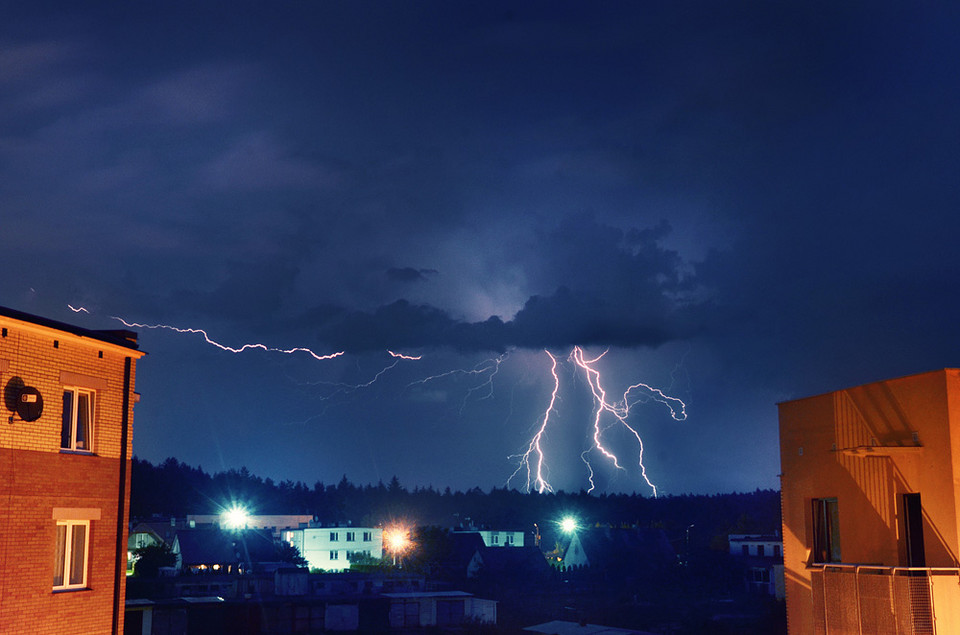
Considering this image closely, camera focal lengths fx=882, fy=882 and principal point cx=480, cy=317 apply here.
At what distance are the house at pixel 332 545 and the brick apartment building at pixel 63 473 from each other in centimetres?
5865

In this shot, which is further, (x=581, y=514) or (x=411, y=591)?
(x=581, y=514)

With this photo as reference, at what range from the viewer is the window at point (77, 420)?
14156 mm

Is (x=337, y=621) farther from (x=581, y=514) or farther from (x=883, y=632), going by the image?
(x=581, y=514)

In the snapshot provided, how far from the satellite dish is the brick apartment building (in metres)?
Result: 0.01

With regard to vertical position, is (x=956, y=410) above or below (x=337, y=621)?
above

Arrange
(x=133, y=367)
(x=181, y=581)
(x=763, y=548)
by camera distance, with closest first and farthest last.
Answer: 1. (x=133, y=367)
2. (x=181, y=581)
3. (x=763, y=548)

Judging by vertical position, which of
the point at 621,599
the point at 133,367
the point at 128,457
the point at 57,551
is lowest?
the point at 621,599

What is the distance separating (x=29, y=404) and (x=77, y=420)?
1478mm

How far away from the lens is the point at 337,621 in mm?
Answer: 40531

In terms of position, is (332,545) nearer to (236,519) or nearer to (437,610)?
(236,519)

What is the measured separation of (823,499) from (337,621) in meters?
29.5

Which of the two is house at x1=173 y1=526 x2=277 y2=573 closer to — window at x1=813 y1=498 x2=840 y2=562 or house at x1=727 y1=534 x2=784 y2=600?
house at x1=727 y1=534 x2=784 y2=600

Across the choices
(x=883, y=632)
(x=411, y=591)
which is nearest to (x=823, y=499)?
(x=883, y=632)

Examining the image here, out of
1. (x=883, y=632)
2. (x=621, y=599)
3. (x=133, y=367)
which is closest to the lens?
(x=883, y=632)
